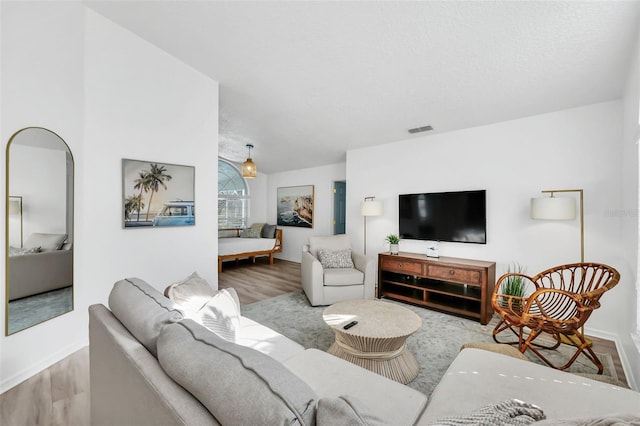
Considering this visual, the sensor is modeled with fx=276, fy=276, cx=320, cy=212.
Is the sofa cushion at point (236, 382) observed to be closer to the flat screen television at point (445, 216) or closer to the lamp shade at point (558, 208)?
the lamp shade at point (558, 208)

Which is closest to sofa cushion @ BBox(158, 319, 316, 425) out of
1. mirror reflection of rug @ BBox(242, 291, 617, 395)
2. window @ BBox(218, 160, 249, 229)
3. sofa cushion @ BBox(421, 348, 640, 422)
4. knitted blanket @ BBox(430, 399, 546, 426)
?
knitted blanket @ BBox(430, 399, 546, 426)

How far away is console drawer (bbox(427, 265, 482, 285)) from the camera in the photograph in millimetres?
3275

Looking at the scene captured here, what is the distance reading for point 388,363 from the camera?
82.7 inches

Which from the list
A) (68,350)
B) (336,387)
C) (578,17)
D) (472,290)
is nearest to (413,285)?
(472,290)

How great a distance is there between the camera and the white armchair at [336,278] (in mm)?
3607

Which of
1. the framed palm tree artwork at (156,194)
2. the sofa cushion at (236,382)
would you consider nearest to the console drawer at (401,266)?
the framed palm tree artwork at (156,194)

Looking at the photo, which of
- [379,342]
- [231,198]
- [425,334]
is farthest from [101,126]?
[231,198]

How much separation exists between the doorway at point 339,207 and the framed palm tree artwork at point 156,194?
11.4 ft

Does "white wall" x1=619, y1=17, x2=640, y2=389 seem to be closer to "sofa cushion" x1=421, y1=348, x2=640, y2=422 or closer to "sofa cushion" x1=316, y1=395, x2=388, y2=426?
"sofa cushion" x1=421, y1=348, x2=640, y2=422

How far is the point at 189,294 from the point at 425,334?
2.32 meters

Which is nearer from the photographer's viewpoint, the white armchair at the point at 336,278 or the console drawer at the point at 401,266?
the white armchair at the point at 336,278

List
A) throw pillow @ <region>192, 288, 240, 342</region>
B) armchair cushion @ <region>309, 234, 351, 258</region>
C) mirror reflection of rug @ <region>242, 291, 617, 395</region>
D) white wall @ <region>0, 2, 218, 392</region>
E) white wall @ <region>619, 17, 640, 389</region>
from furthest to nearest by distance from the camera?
1. armchair cushion @ <region>309, 234, 351, 258</region>
2. mirror reflection of rug @ <region>242, 291, 617, 395</region>
3. white wall @ <region>0, 2, 218, 392</region>
4. white wall @ <region>619, 17, 640, 389</region>
5. throw pillow @ <region>192, 288, 240, 342</region>

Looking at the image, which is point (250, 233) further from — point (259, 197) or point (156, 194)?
point (156, 194)

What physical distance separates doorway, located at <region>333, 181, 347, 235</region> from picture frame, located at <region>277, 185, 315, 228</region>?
0.58m
